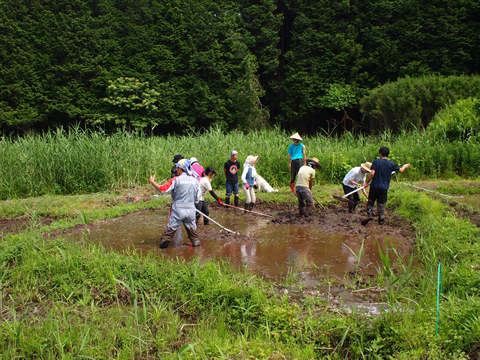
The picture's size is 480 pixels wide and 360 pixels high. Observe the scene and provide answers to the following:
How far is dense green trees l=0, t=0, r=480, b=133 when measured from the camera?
24.9 metres

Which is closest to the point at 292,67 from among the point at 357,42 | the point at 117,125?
the point at 357,42

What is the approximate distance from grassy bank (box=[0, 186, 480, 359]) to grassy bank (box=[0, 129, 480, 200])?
258 inches

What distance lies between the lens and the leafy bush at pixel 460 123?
43.9ft

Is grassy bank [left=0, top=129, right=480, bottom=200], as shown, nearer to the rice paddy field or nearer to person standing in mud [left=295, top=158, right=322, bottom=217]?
person standing in mud [left=295, top=158, right=322, bottom=217]

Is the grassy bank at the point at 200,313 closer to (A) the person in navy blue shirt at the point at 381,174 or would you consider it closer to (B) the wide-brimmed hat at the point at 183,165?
(B) the wide-brimmed hat at the point at 183,165

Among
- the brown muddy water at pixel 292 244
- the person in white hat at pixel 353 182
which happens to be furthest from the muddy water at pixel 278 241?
the person in white hat at pixel 353 182

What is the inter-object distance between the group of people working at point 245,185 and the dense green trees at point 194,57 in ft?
50.2

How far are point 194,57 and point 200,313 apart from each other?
2412 cm

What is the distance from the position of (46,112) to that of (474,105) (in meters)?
24.8

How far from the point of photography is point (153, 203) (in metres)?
10.4

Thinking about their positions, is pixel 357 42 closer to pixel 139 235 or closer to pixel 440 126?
pixel 440 126

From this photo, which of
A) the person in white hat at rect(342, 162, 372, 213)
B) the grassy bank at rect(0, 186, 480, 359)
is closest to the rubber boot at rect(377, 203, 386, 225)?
the person in white hat at rect(342, 162, 372, 213)

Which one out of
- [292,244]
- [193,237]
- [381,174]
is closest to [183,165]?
[193,237]

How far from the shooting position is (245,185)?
974 centimetres
